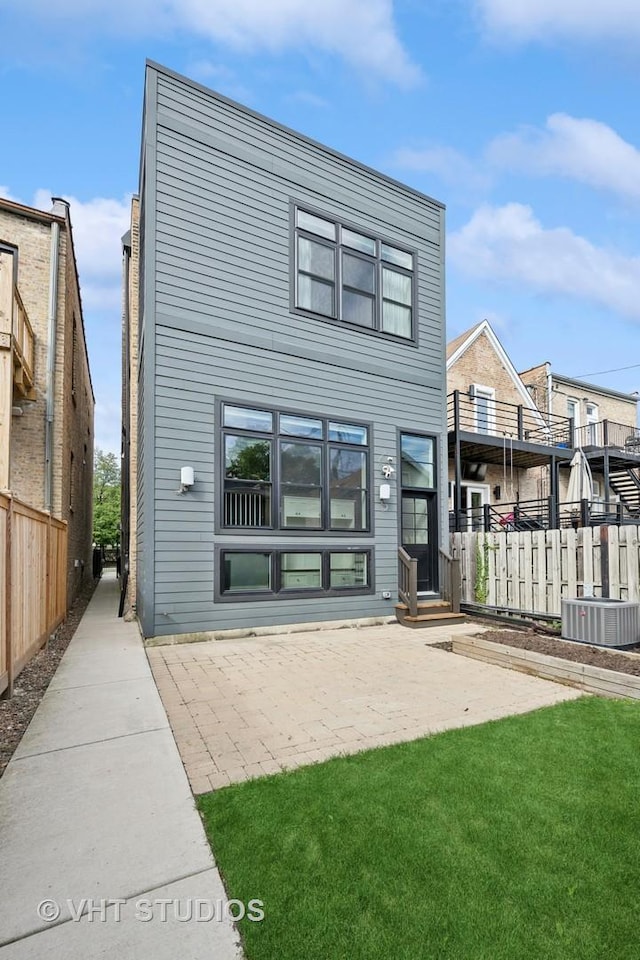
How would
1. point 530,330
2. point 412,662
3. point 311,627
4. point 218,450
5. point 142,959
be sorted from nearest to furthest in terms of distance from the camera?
point 142,959, point 412,662, point 218,450, point 311,627, point 530,330

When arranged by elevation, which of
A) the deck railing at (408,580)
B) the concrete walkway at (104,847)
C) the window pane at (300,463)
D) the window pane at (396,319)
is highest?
the window pane at (396,319)

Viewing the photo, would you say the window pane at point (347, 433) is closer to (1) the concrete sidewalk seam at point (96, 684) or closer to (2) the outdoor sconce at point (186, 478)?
(2) the outdoor sconce at point (186, 478)

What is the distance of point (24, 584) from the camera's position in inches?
201

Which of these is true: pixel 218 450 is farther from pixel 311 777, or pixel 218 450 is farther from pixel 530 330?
pixel 530 330

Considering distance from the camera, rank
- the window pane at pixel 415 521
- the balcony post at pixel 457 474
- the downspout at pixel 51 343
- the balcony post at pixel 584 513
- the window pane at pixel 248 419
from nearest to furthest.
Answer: the window pane at pixel 248 419 → the balcony post at pixel 584 513 → the downspout at pixel 51 343 → the window pane at pixel 415 521 → the balcony post at pixel 457 474

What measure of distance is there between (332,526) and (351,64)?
932 centimetres

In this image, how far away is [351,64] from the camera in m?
9.67

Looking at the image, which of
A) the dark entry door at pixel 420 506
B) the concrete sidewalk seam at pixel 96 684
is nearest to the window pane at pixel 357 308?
the dark entry door at pixel 420 506

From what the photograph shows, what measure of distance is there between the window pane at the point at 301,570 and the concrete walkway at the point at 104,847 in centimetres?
394

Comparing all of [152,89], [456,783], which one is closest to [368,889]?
[456,783]

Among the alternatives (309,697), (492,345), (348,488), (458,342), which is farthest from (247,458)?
(492,345)

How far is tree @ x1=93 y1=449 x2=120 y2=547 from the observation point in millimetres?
29884

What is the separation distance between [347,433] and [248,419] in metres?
1.90

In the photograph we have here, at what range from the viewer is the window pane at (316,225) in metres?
8.47
